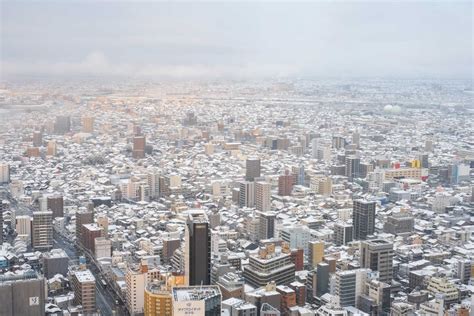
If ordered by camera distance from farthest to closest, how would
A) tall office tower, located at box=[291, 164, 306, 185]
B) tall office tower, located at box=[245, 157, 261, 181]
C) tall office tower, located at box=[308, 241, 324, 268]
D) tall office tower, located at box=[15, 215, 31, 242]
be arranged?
tall office tower, located at box=[291, 164, 306, 185] < tall office tower, located at box=[245, 157, 261, 181] < tall office tower, located at box=[15, 215, 31, 242] < tall office tower, located at box=[308, 241, 324, 268]

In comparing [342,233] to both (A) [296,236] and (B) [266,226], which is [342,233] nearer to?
(A) [296,236]

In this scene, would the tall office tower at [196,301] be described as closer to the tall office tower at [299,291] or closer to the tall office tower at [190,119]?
the tall office tower at [299,291]

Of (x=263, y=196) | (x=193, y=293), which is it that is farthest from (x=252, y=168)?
(x=193, y=293)

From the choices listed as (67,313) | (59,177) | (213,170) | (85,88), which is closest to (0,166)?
(59,177)

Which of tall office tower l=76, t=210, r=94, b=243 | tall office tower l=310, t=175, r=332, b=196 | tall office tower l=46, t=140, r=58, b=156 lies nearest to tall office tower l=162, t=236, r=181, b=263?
tall office tower l=76, t=210, r=94, b=243

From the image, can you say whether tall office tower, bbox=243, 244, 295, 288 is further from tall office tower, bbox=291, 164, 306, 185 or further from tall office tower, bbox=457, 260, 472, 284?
tall office tower, bbox=291, 164, 306, 185

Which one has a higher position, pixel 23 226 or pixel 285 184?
pixel 285 184
